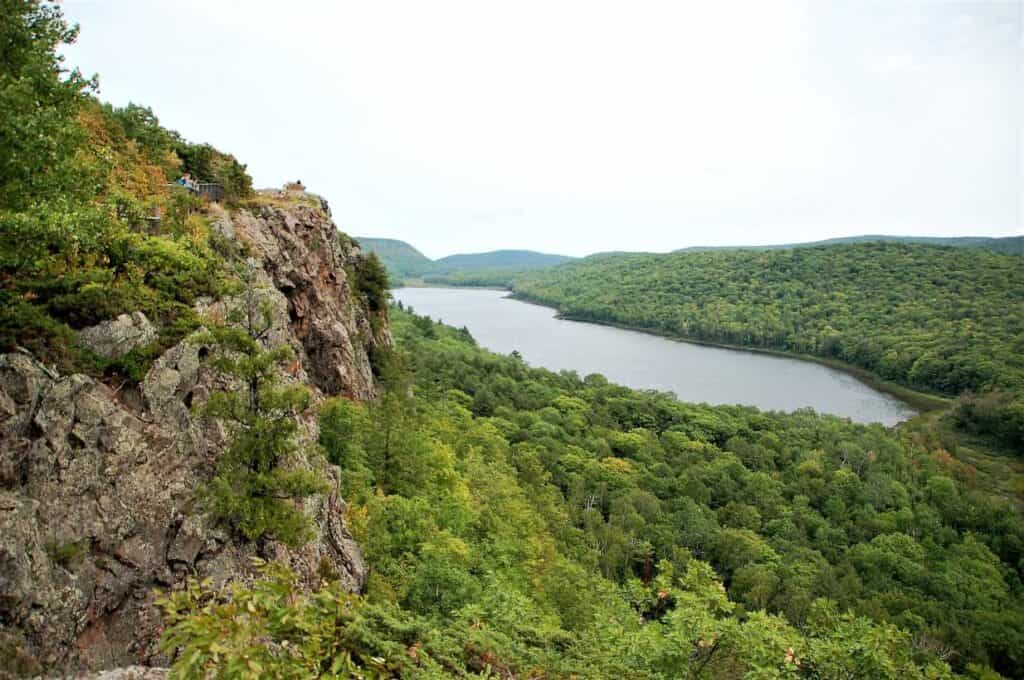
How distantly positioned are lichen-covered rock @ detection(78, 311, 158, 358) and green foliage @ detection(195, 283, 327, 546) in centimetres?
92

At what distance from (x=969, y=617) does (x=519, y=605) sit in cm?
4297

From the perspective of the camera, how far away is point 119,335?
9719 mm

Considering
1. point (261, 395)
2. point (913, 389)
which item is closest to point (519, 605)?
point (261, 395)

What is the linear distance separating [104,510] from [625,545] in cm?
3489

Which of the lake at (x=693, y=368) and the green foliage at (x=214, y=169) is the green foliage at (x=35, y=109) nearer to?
the green foliage at (x=214, y=169)

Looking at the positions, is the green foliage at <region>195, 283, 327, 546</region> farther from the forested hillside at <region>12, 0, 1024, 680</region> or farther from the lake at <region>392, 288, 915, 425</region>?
the lake at <region>392, 288, 915, 425</region>

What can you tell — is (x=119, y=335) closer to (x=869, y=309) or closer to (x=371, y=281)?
(x=371, y=281)

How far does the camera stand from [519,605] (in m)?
11.6

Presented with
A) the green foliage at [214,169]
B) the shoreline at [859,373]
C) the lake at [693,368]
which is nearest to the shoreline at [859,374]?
the shoreline at [859,373]

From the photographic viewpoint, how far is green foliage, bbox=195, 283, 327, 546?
30.6 ft

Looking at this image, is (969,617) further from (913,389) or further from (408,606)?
(913,389)

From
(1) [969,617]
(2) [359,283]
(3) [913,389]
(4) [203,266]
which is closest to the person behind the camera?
(4) [203,266]

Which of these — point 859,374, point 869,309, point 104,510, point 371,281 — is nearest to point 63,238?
point 104,510

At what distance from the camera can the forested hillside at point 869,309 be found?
91.2 m
